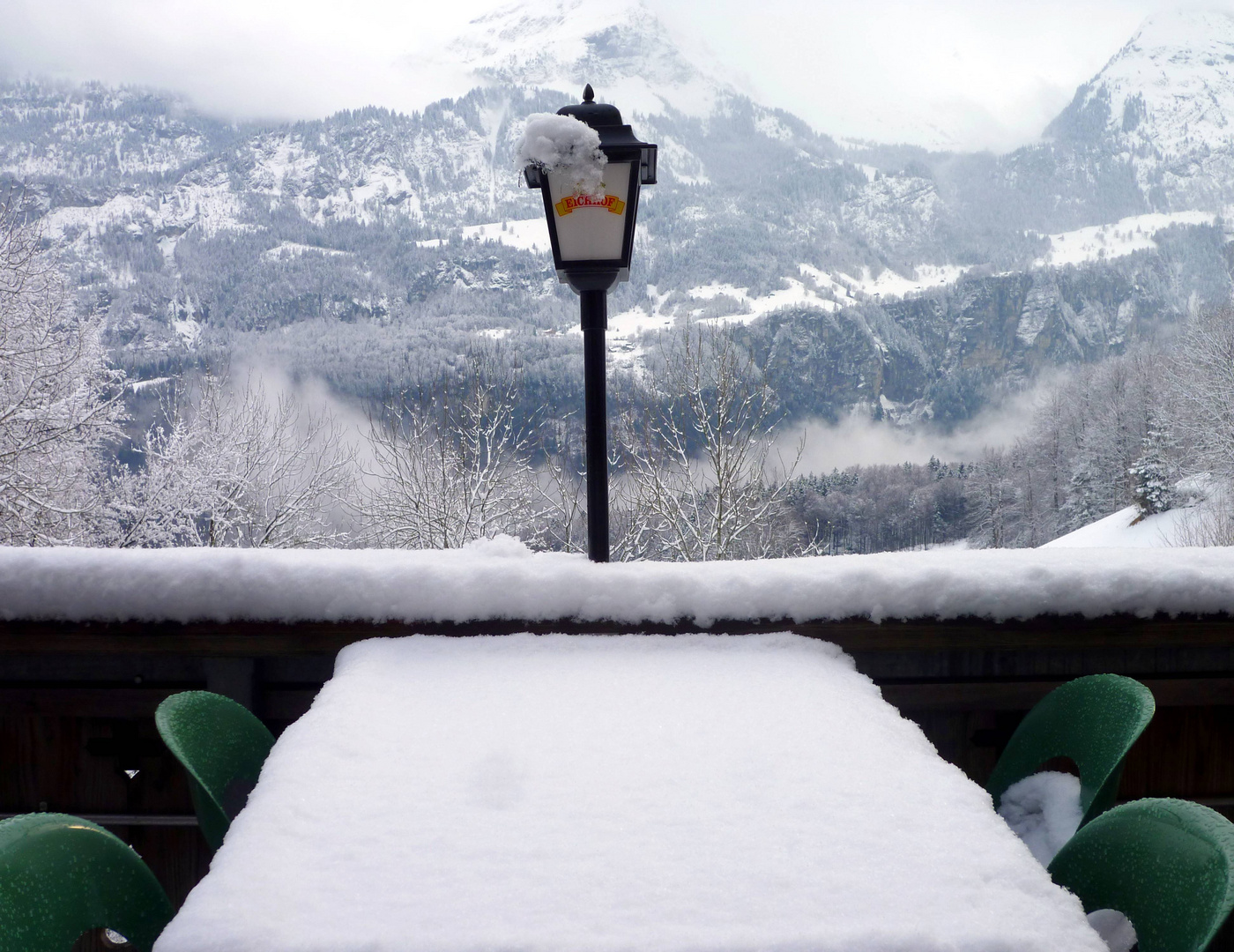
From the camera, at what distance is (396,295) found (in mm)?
75062

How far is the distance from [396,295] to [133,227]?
26.8 m

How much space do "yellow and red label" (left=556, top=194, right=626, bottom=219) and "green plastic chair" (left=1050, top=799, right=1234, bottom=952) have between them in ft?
6.31

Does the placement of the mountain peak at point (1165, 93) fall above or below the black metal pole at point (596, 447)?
above

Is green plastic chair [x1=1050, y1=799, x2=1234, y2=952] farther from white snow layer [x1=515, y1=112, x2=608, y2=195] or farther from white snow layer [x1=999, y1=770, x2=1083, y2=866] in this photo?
white snow layer [x1=515, y1=112, x2=608, y2=195]

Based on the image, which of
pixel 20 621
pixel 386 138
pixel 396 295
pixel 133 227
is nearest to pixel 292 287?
pixel 396 295

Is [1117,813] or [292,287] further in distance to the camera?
[292,287]

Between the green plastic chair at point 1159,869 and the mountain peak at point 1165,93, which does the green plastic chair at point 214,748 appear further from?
the mountain peak at point 1165,93

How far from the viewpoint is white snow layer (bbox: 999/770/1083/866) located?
4.43 feet

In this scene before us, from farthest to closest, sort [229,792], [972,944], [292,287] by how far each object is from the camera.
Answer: [292,287], [229,792], [972,944]

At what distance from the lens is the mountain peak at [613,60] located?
171375 millimetres

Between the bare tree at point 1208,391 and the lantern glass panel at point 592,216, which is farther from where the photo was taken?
the bare tree at point 1208,391

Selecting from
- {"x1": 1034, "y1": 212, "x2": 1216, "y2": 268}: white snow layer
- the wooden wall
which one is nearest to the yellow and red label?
the wooden wall

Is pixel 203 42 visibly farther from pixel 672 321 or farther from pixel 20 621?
pixel 20 621

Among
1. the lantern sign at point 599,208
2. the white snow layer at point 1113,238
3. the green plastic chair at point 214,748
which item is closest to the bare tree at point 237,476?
the lantern sign at point 599,208
